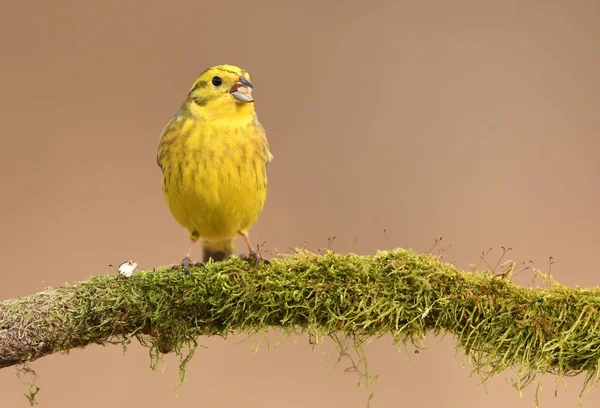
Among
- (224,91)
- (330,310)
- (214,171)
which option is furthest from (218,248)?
(330,310)

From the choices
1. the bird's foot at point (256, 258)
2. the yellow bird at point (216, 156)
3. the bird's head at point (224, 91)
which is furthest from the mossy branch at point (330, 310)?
the bird's head at point (224, 91)

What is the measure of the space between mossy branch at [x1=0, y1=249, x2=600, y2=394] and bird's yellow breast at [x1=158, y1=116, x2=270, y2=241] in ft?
1.47

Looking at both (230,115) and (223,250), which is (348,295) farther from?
(223,250)

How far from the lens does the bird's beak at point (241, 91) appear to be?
2758mm

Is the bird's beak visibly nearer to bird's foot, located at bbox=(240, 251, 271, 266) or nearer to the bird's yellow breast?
the bird's yellow breast

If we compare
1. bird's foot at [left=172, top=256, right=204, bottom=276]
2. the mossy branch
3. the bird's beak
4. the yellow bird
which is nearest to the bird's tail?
the yellow bird

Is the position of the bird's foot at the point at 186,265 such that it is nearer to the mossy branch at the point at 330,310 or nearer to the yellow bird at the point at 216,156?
the mossy branch at the point at 330,310

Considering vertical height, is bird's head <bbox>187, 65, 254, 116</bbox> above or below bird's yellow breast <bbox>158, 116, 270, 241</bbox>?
above

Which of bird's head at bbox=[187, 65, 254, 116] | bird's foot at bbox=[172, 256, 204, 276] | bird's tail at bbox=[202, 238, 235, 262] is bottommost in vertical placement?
bird's tail at bbox=[202, 238, 235, 262]

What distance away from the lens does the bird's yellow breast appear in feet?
8.96

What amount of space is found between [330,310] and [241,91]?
1027 mm

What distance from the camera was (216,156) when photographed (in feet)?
8.95

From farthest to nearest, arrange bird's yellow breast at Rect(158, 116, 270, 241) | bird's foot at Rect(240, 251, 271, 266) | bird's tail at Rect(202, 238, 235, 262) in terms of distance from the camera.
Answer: bird's tail at Rect(202, 238, 235, 262)
bird's yellow breast at Rect(158, 116, 270, 241)
bird's foot at Rect(240, 251, 271, 266)

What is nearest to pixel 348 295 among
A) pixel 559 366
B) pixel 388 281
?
pixel 388 281
